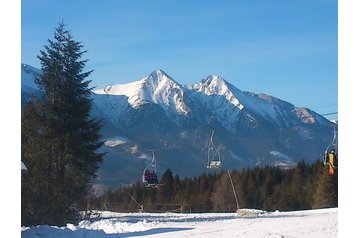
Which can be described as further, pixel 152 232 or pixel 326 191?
pixel 326 191

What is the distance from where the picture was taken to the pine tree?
21688mm

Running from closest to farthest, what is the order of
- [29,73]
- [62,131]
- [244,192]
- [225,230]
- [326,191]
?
1. [225,230]
2. [62,131]
3. [326,191]
4. [29,73]
5. [244,192]

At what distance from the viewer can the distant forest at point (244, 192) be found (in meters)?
39.2

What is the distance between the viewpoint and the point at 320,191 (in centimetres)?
3738

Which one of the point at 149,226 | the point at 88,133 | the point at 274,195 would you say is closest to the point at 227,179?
the point at 274,195

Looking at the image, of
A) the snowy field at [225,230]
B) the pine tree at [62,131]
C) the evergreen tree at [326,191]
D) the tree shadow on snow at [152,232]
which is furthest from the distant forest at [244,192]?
the tree shadow on snow at [152,232]

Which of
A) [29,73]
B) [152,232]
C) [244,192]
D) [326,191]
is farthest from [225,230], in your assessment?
[244,192]

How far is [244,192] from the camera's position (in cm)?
4772

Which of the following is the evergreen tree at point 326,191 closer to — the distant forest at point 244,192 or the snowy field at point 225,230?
the distant forest at point 244,192

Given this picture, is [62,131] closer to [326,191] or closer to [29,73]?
[29,73]

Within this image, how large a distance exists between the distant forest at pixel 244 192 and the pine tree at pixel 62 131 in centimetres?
1466

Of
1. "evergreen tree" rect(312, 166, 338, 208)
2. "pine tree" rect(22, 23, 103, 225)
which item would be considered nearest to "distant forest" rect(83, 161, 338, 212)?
"evergreen tree" rect(312, 166, 338, 208)

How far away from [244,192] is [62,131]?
27.3 m

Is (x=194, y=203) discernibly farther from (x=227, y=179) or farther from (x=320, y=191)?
(x=320, y=191)
